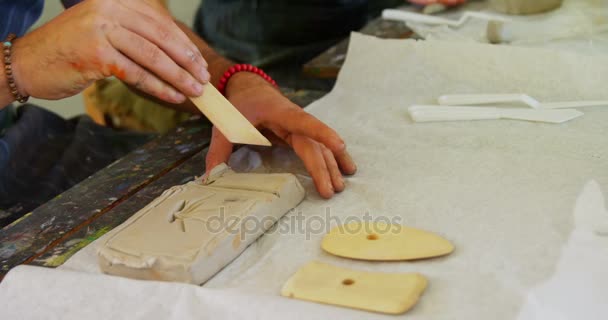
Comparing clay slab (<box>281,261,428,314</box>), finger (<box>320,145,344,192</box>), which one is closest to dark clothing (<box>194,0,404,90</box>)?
finger (<box>320,145,344,192</box>)

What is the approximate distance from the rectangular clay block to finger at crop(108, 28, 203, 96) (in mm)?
116

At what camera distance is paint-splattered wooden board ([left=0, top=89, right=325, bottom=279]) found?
757 mm

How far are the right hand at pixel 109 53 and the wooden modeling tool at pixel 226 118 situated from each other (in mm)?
13

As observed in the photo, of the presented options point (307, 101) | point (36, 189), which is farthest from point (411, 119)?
point (36, 189)

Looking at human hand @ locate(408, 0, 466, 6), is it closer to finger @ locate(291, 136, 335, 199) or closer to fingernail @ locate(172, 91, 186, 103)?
finger @ locate(291, 136, 335, 199)

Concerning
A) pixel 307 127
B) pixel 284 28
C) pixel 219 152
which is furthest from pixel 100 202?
pixel 284 28

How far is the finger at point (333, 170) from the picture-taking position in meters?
0.80

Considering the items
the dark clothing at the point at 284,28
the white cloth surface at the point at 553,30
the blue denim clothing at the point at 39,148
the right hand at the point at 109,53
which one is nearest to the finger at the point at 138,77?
the right hand at the point at 109,53

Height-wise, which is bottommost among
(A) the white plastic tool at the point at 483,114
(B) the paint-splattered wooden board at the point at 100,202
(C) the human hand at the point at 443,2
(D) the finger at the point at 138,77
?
(B) the paint-splattered wooden board at the point at 100,202

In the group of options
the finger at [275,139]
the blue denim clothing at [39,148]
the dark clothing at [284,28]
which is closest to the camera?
the finger at [275,139]

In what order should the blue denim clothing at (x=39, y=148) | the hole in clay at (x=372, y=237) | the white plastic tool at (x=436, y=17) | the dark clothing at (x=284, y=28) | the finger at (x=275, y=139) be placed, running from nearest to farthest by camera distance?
the hole in clay at (x=372, y=237)
the finger at (x=275, y=139)
the blue denim clothing at (x=39, y=148)
the white plastic tool at (x=436, y=17)
the dark clothing at (x=284, y=28)

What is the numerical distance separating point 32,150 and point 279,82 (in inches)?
32.0

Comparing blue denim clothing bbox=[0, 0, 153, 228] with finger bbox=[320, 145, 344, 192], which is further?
blue denim clothing bbox=[0, 0, 153, 228]

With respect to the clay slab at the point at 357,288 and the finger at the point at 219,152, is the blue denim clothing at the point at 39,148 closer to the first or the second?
the finger at the point at 219,152
